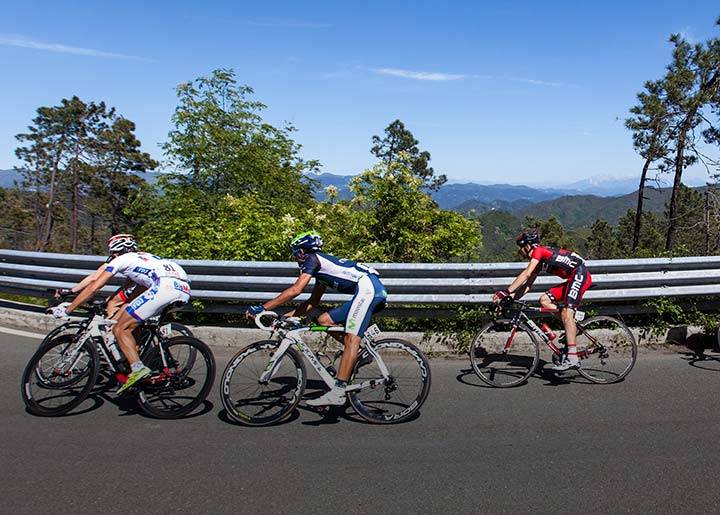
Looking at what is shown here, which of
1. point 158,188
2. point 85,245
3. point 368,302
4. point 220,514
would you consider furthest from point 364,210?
point 85,245

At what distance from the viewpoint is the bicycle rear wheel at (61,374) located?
4922 millimetres

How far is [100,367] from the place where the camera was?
5188 millimetres

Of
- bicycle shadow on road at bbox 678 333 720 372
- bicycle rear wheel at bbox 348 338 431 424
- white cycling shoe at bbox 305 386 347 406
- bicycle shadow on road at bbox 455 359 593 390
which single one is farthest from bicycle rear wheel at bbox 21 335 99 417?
bicycle shadow on road at bbox 678 333 720 372

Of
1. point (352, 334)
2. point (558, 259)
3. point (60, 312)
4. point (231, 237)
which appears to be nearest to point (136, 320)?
point (60, 312)

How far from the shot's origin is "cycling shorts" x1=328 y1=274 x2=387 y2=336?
488 cm

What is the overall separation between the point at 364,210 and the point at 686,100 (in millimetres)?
17954

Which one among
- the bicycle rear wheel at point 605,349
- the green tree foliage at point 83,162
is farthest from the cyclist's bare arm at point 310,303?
the green tree foliage at point 83,162

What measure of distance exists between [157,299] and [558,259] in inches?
161

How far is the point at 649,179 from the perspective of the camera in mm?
22391

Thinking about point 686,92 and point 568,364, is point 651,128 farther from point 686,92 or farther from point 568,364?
point 568,364

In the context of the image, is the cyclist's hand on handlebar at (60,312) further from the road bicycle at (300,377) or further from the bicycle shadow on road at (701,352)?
the bicycle shadow on road at (701,352)

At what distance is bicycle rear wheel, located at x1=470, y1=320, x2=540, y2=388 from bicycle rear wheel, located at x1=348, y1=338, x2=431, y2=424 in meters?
1.19

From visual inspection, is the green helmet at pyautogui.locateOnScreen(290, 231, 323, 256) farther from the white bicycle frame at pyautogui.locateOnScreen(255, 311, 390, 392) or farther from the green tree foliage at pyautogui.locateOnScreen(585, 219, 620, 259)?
the green tree foliage at pyautogui.locateOnScreen(585, 219, 620, 259)

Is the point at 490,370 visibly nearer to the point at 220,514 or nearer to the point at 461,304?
Result: the point at 461,304
